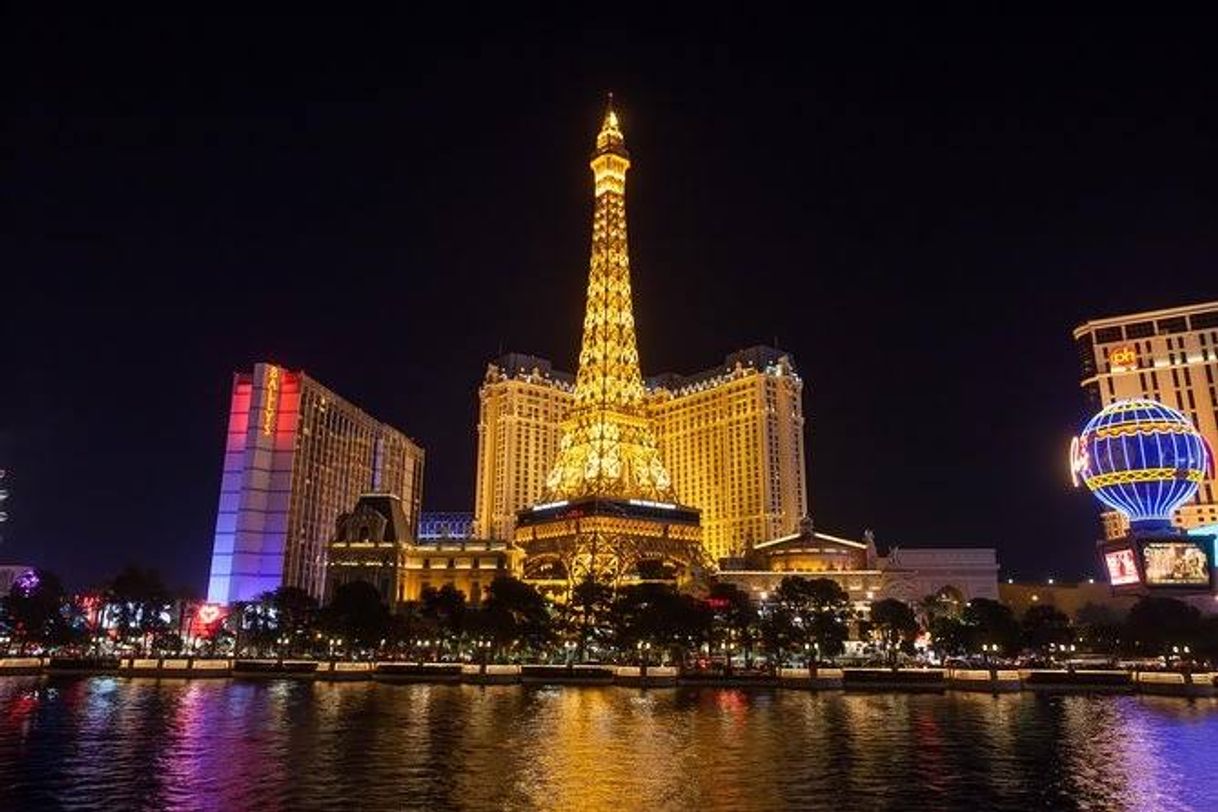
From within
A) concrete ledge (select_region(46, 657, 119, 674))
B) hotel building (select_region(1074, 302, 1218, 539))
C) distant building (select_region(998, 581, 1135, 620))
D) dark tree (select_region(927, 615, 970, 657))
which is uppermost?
hotel building (select_region(1074, 302, 1218, 539))

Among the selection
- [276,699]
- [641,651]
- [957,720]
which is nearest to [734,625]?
[641,651]

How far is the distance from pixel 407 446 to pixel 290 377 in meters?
51.1

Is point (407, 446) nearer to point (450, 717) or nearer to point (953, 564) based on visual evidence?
point (953, 564)

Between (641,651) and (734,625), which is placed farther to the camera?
(641,651)

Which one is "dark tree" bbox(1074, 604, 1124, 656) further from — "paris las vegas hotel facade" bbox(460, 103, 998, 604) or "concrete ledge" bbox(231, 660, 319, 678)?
"concrete ledge" bbox(231, 660, 319, 678)

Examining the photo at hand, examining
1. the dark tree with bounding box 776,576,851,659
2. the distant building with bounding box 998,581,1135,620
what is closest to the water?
the dark tree with bounding box 776,576,851,659

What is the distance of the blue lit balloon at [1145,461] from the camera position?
81.5 metres

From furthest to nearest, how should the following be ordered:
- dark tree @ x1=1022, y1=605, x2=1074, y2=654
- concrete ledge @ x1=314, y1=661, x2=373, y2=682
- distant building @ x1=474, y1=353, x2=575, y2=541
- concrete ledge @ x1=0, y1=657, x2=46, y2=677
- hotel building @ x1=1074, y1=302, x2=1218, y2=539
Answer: distant building @ x1=474, y1=353, x2=575, y2=541 < hotel building @ x1=1074, y1=302, x2=1218, y2=539 < dark tree @ x1=1022, y1=605, x2=1074, y2=654 < concrete ledge @ x1=0, y1=657, x2=46, y2=677 < concrete ledge @ x1=314, y1=661, x2=373, y2=682

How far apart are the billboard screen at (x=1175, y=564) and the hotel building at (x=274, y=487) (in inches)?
3822

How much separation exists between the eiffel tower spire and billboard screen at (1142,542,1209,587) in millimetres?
52106

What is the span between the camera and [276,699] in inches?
1914

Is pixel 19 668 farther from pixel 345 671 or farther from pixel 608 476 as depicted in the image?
pixel 608 476

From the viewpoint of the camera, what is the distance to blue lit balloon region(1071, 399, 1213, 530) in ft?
267

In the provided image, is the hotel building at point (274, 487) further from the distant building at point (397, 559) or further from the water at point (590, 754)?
the water at point (590, 754)
